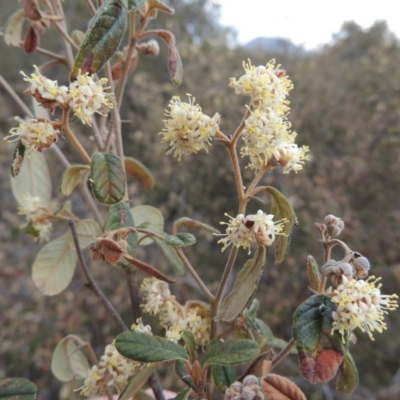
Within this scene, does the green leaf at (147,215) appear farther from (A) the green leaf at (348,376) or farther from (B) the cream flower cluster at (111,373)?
(A) the green leaf at (348,376)

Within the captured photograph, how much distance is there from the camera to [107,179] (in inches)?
18.7

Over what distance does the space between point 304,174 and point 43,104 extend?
232cm

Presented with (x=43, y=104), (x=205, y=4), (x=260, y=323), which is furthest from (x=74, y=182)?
(x=205, y=4)

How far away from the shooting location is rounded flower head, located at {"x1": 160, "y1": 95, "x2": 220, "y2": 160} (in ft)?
1.66

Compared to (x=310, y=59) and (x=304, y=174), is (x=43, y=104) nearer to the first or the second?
(x=304, y=174)

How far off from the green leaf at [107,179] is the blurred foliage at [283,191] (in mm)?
1791

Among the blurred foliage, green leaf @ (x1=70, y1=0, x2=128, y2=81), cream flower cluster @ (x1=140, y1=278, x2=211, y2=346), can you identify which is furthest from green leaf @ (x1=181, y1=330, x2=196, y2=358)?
the blurred foliage

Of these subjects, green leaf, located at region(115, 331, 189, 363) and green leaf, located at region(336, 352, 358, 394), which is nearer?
green leaf, located at region(115, 331, 189, 363)

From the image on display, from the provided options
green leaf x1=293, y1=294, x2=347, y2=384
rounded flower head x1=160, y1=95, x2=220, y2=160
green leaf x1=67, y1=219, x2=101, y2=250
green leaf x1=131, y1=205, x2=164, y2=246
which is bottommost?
green leaf x1=67, y1=219, x2=101, y2=250

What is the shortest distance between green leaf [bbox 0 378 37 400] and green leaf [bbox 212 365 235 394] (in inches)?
8.8

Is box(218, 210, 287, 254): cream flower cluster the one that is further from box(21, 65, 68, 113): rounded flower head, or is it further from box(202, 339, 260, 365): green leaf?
box(21, 65, 68, 113): rounded flower head

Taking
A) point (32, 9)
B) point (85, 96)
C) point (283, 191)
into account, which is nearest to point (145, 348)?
point (85, 96)

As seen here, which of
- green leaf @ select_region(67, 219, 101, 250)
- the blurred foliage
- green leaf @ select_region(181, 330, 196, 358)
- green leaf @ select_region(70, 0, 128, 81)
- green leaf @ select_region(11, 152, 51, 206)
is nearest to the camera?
green leaf @ select_region(70, 0, 128, 81)

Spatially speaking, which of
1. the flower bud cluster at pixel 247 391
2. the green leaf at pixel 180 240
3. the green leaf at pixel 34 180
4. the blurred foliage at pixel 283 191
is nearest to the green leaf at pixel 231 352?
the flower bud cluster at pixel 247 391
